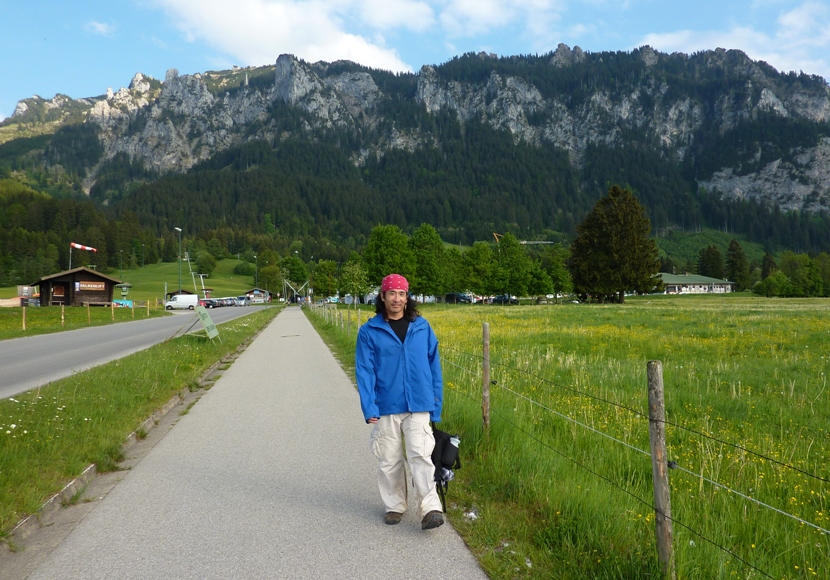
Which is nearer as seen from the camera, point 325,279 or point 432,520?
point 432,520

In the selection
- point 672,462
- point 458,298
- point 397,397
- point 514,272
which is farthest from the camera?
point 458,298

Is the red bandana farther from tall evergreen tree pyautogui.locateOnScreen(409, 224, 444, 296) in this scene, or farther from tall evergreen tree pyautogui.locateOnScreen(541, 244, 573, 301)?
tall evergreen tree pyautogui.locateOnScreen(541, 244, 573, 301)

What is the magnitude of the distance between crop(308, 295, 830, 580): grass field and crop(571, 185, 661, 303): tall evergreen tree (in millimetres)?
49752

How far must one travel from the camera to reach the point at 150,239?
151625 millimetres

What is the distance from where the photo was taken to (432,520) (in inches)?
164

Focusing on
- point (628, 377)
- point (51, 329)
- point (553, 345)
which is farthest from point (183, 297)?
point (628, 377)

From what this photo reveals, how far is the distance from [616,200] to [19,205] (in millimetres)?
139124

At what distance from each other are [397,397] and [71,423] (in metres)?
5.07

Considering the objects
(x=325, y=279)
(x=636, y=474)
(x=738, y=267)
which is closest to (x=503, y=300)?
(x=325, y=279)

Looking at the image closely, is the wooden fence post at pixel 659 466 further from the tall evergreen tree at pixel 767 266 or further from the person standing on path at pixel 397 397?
the tall evergreen tree at pixel 767 266

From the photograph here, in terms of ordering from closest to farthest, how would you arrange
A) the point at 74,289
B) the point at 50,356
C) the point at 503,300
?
1. the point at 50,356
2. the point at 74,289
3. the point at 503,300

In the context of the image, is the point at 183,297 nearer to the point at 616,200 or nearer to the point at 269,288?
the point at 616,200

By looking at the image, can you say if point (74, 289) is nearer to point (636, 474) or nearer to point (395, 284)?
point (395, 284)

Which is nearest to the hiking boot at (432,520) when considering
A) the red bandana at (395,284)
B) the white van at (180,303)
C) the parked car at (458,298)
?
the red bandana at (395,284)
